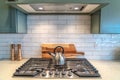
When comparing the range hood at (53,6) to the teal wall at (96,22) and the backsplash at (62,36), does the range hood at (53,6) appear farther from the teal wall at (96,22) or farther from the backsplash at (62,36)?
the backsplash at (62,36)

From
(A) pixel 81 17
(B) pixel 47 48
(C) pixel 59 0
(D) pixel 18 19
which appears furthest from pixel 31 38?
(C) pixel 59 0

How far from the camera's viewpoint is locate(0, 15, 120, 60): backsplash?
2262mm

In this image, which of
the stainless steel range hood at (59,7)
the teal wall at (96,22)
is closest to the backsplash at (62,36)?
the teal wall at (96,22)

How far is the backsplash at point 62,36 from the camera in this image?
2262 mm

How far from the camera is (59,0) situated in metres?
1.54

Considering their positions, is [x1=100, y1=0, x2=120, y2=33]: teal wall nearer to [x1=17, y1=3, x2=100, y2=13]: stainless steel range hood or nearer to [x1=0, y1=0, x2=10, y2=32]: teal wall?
[x1=17, y1=3, x2=100, y2=13]: stainless steel range hood

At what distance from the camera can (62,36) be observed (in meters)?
2.27

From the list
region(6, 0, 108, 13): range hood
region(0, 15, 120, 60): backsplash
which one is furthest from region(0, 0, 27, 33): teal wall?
region(0, 15, 120, 60): backsplash

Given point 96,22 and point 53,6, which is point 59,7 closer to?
point 53,6

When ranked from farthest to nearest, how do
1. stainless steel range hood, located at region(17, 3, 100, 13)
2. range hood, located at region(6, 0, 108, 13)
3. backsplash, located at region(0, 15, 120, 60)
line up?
backsplash, located at region(0, 15, 120, 60) → stainless steel range hood, located at region(17, 3, 100, 13) → range hood, located at region(6, 0, 108, 13)

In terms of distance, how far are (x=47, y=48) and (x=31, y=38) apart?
0.26 meters

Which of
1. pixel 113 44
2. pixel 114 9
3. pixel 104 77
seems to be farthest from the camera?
pixel 113 44

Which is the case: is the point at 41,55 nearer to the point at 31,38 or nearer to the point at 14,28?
the point at 31,38

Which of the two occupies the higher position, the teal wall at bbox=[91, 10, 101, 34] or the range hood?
the range hood
